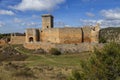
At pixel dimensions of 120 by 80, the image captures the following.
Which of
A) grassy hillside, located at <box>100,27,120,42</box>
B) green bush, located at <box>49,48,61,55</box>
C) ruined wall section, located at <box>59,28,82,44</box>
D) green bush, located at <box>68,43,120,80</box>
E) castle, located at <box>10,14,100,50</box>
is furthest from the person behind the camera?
grassy hillside, located at <box>100,27,120,42</box>

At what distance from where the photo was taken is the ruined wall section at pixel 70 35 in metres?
57.4

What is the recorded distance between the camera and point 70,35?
189 ft

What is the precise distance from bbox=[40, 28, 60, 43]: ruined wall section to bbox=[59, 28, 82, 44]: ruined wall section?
89 cm

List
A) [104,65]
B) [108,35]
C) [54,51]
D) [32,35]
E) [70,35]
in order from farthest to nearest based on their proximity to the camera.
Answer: [108,35] < [32,35] < [70,35] < [54,51] < [104,65]

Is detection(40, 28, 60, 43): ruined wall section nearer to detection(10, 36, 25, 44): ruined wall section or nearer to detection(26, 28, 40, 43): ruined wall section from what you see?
detection(26, 28, 40, 43): ruined wall section

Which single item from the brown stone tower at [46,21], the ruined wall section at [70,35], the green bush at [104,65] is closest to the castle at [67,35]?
the ruined wall section at [70,35]

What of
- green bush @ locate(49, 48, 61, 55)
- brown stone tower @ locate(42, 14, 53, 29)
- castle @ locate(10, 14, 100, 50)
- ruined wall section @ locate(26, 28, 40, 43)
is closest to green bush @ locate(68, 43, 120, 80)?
green bush @ locate(49, 48, 61, 55)

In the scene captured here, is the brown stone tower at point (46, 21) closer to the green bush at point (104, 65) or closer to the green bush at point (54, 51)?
the green bush at point (54, 51)

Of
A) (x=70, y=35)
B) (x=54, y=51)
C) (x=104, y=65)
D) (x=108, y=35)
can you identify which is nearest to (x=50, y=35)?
(x=70, y=35)

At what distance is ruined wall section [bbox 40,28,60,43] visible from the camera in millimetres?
58000

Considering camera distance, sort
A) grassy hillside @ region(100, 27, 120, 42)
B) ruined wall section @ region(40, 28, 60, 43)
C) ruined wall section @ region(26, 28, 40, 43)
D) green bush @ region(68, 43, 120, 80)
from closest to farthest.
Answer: green bush @ region(68, 43, 120, 80)
ruined wall section @ region(40, 28, 60, 43)
ruined wall section @ region(26, 28, 40, 43)
grassy hillside @ region(100, 27, 120, 42)

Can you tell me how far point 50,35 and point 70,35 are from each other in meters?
4.28

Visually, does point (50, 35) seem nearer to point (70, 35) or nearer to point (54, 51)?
point (70, 35)

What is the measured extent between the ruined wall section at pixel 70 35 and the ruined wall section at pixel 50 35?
0.89 meters
